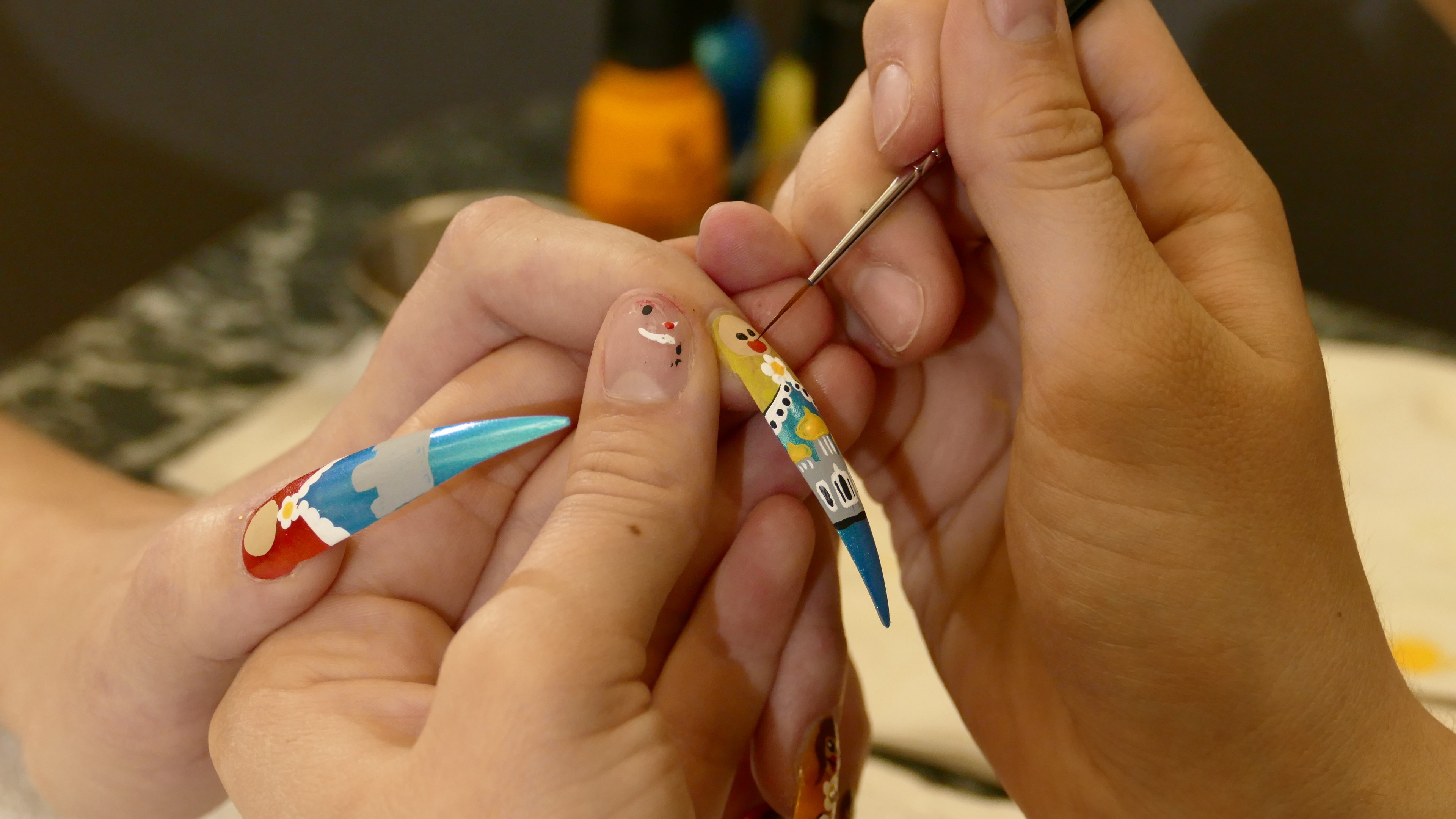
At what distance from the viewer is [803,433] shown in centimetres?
59

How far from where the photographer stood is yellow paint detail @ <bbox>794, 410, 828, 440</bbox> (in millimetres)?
592

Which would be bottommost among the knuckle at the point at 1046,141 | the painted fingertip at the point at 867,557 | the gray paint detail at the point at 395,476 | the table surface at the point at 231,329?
the table surface at the point at 231,329

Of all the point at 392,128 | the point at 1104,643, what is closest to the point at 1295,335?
the point at 1104,643

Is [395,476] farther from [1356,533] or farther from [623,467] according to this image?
[1356,533]

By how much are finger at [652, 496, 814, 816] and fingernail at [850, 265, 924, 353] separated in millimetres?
120

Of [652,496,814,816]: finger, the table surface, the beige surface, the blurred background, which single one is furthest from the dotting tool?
the blurred background

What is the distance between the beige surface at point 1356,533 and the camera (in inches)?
32.3

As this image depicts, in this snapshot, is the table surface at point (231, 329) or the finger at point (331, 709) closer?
the finger at point (331, 709)

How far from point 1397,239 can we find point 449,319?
146 cm

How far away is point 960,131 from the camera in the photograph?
0.58 metres

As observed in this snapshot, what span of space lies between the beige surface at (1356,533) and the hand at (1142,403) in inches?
6.1

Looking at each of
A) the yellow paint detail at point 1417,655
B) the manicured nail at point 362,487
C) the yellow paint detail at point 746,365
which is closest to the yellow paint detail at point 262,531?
the manicured nail at point 362,487

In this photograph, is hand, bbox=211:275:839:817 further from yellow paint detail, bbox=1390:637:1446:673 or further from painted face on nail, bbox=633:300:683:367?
yellow paint detail, bbox=1390:637:1446:673

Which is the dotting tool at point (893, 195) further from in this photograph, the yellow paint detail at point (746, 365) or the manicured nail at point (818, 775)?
the manicured nail at point (818, 775)
